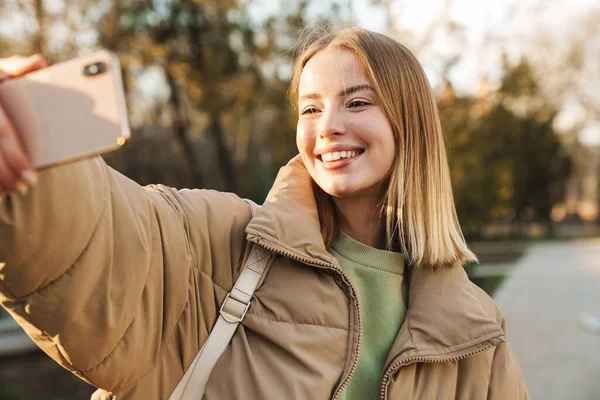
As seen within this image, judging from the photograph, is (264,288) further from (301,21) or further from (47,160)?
(301,21)

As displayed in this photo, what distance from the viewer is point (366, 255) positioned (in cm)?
196

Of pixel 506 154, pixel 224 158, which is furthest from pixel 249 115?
pixel 506 154

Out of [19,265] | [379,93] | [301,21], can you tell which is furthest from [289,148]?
[19,265]

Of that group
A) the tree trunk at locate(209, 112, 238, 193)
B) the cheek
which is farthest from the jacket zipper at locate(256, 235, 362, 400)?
the tree trunk at locate(209, 112, 238, 193)

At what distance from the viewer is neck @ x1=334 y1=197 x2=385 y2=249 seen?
2.05m

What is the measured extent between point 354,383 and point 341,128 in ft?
2.38

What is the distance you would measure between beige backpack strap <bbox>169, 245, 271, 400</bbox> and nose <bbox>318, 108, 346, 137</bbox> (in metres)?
0.43

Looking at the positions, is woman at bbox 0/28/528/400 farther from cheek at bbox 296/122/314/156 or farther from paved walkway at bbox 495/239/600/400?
paved walkway at bbox 495/239/600/400

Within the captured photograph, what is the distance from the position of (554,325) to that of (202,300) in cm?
845

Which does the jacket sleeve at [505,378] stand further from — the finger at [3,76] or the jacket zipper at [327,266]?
the finger at [3,76]

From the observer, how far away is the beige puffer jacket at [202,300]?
113 cm

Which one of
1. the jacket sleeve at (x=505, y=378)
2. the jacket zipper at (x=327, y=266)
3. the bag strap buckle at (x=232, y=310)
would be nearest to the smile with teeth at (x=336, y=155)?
the jacket zipper at (x=327, y=266)

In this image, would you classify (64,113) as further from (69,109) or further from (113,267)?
(113,267)

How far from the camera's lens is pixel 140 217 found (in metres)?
1.34
